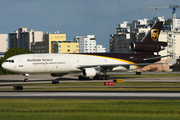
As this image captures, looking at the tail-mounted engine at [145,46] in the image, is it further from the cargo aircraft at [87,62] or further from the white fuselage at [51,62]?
the white fuselage at [51,62]

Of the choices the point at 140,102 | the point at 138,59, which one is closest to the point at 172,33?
the point at 138,59

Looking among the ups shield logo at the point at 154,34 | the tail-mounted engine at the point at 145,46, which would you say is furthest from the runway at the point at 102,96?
the ups shield logo at the point at 154,34

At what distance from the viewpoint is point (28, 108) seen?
23.5m

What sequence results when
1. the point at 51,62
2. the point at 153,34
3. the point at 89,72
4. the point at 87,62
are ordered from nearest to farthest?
the point at 51,62 → the point at 89,72 → the point at 87,62 → the point at 153,34

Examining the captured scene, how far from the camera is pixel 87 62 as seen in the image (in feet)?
197

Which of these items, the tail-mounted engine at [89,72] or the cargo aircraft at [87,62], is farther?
the tail-mounted engine at [89,72]

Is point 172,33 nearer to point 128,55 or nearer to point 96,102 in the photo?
point 128,55

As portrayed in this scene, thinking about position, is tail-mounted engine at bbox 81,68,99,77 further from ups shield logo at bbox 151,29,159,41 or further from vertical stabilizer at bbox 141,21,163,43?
ups shield logo at bbox 151,29,159,41

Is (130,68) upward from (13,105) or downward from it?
upward

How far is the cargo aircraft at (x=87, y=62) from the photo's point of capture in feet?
178

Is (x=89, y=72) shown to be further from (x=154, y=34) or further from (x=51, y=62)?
(x=154, y=34)

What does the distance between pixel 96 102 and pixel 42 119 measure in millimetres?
7723

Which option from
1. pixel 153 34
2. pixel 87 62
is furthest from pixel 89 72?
pixel 153 34

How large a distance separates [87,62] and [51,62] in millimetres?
7707
